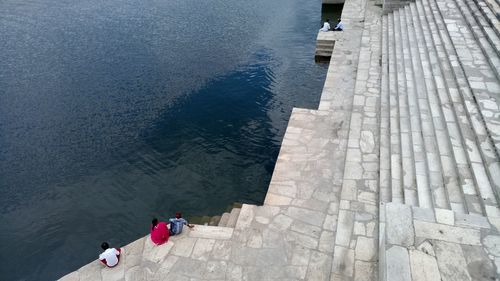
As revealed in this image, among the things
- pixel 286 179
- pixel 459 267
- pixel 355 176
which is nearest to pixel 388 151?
pixel 355 176

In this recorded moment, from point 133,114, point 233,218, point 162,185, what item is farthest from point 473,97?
point 133,114

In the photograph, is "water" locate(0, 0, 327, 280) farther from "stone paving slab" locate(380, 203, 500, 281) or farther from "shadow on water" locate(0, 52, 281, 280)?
"stone paving slab" locate(380, 203, 500, 281)

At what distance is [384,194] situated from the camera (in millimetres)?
8031

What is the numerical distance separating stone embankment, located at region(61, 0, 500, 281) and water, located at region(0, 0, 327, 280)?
1.83m

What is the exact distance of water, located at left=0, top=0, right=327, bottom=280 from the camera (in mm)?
10133

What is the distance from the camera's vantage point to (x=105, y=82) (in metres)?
15.5

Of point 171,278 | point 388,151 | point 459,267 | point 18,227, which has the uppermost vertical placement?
point 459,267

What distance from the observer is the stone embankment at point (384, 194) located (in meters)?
5.79

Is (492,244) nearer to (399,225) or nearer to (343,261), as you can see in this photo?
(399,225)

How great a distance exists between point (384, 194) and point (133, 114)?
30.7 feet

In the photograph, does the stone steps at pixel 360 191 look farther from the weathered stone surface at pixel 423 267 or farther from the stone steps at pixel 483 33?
the stone steps at pixel 483 33

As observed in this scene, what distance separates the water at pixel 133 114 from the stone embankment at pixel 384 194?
1.83 meters

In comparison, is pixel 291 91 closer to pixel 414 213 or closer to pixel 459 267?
pixel 414 213

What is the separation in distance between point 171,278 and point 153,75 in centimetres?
1047
